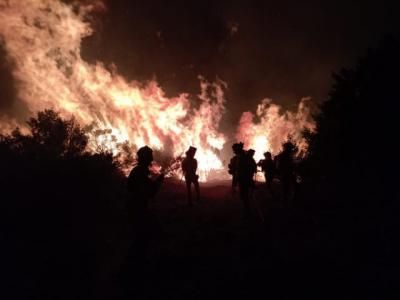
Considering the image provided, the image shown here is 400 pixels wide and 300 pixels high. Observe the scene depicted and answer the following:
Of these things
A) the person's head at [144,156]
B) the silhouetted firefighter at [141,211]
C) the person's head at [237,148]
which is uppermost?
the person's head at [237,148]

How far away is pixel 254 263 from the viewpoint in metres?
7.37

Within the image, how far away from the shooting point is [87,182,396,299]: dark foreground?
6.11 metres

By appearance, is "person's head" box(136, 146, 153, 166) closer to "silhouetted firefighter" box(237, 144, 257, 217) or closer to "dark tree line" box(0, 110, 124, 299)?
"dark tree line" box(0, 110, 124, 299)

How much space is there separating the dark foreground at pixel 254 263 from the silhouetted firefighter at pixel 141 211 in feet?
0.69

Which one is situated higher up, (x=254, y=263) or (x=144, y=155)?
(x=144, y=155)

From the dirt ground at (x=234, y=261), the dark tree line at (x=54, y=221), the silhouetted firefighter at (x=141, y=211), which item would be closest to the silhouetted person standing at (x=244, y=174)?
the dirt ground at (x=234, y=261)

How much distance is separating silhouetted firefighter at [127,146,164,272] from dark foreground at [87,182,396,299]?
210 mm

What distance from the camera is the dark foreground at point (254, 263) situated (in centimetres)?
611

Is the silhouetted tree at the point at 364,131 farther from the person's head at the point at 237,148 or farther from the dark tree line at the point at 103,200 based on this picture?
the person's head at the point at 237,148

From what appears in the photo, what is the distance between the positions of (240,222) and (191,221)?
76.7 inches

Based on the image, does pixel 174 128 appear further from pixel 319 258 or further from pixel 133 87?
pixel 319 258

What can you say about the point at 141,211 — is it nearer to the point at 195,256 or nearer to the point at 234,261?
the point at 195,256

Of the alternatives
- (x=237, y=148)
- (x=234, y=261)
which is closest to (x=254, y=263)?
(x=234, y=261)

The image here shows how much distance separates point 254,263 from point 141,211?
9.13 feet
